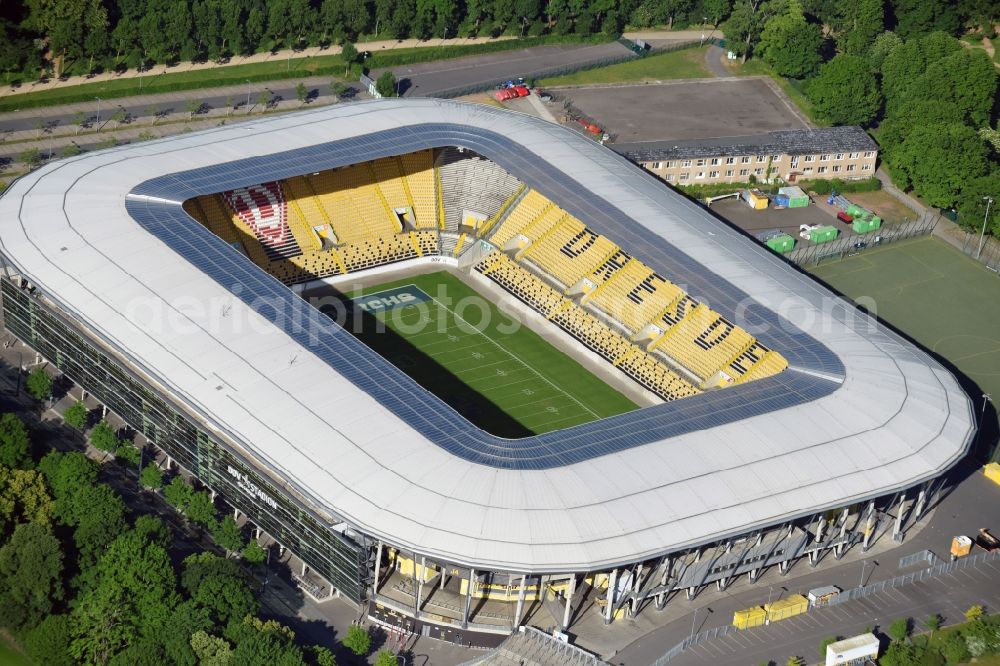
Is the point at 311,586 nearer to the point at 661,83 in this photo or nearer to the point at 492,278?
the point at 492,278

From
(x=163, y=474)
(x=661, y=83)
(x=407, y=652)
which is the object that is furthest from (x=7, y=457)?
(x=661, y=83)

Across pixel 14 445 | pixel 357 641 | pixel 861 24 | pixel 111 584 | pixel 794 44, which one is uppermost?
pixel 861 24

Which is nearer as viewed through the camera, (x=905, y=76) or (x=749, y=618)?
(x=749, y=618)

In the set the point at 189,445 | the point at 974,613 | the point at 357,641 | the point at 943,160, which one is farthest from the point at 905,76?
the point at 357,641

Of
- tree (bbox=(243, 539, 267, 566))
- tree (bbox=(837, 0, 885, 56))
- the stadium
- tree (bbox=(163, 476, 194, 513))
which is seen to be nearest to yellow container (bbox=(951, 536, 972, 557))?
the stadium

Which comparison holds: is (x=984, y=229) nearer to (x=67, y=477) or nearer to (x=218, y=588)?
(x=218, y=588)

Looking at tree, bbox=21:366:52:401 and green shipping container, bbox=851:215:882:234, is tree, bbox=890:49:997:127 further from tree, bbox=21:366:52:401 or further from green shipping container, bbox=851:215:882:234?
tree, bbox=21:366:52:401
